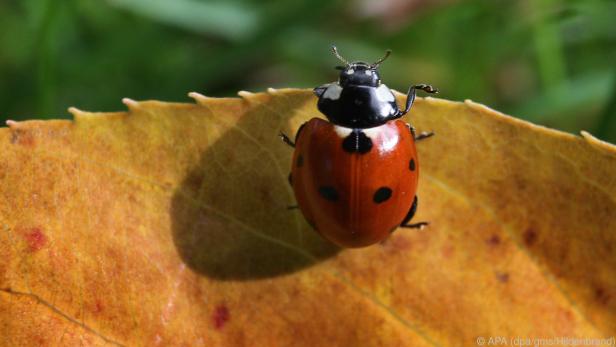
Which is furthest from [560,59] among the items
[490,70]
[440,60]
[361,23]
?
[361,23]

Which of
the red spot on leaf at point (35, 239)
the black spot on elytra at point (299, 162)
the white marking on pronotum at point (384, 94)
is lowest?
the red spot on leaf at point (35, 239)

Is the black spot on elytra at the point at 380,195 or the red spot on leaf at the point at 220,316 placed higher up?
the black spot on elytra at the point at 380,195

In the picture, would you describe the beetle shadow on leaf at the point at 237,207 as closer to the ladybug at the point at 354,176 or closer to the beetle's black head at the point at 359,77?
the ladybug at the point at 354,176

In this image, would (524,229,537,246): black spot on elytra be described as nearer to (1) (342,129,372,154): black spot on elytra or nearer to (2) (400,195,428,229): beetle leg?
(2) (400,195,428,229): beetle leg

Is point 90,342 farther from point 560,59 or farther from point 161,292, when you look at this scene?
point 560,59

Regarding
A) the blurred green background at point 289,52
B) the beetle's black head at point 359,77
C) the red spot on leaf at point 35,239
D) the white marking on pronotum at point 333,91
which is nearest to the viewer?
the red spot on leaf at point 35,239

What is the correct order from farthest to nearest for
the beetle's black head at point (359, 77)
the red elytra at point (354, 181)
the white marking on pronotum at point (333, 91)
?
the beetle's black head at point (359, 77)
the white marking on pronotum at point (333, 91)
the red elytra at point (354, 181)

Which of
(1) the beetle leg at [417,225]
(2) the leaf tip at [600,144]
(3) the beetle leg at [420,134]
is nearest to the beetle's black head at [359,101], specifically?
(3) the beetle leg at [420,134]

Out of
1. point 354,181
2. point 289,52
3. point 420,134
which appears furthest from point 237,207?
point 289,52

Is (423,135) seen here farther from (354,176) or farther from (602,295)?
(602,295)
